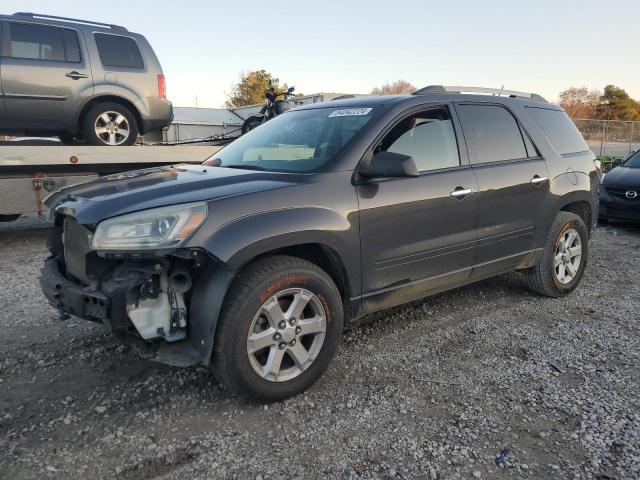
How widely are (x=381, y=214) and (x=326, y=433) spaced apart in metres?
1.36

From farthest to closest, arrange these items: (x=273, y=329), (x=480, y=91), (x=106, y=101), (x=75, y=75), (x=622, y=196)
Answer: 1. (x=622, y=196)
2. (x=106, y=101)
3. (x=75, y=75)
4. (x=480, y=91)
5. (x=273, y=329)

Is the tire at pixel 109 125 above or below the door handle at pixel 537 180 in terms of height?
above

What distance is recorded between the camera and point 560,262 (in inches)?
186

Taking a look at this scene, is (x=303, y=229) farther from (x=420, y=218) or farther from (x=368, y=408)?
(x=368, y=408)

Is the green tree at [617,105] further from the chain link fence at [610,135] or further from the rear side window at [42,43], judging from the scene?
the rear side window at [42,43]

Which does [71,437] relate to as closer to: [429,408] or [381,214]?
[429,408]

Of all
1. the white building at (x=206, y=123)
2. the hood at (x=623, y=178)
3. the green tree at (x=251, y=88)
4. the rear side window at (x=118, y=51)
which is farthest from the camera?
the green tree at (x=251, y=88)

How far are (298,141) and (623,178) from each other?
697 cm

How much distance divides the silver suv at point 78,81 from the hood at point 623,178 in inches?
286

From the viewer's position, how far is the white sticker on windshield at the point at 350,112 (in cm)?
362

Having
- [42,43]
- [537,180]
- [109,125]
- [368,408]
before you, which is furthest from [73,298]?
[42,43]

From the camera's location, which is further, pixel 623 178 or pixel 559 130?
pixel 623 178

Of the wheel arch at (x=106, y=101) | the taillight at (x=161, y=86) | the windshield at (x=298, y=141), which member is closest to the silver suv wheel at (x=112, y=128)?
the wheel arch at (x=106, y=101)

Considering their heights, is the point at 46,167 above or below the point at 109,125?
below
